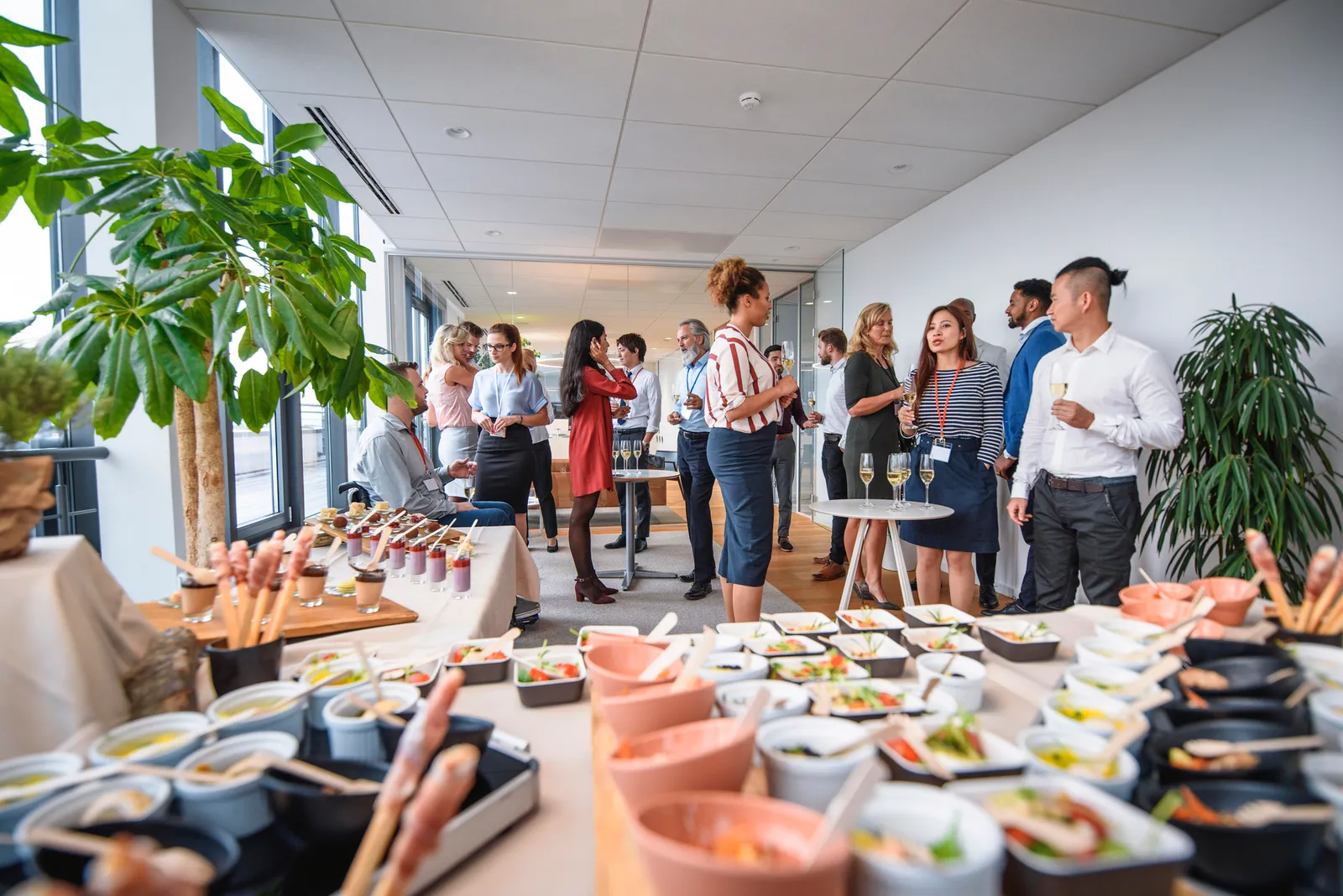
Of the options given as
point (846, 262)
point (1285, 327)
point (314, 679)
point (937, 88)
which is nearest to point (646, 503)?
point (846, 262)

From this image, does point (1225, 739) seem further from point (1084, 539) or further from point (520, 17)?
point (520, 17)

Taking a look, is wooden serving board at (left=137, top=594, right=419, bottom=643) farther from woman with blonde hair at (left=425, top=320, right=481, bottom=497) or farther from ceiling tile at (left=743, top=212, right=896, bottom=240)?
ceiling tile at (left=743, top=212, right=896, bottom=240)

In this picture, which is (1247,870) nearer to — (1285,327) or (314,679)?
(314,679)

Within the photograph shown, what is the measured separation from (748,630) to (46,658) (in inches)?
39.4

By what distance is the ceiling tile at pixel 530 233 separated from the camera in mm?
5027

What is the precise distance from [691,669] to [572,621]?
2805 mm

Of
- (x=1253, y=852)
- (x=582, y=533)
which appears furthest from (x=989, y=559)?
(x=1253, y=852)

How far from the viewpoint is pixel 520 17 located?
2.45 m

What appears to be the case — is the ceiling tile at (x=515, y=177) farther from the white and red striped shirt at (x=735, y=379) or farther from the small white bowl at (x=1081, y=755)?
the small white bowl at (x=1081, y=755)

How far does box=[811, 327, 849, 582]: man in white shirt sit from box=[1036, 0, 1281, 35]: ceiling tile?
94.9 inches

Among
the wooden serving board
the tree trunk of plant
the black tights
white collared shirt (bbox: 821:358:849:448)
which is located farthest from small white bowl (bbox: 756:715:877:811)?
white collared shirt (bbox: 821:358:849:448)

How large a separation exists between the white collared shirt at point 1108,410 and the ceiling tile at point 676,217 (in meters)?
2.92

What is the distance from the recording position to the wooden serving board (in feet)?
4.17

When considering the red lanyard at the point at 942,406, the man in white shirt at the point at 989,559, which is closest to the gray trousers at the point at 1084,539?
the red lanyard at the point at 942,406
